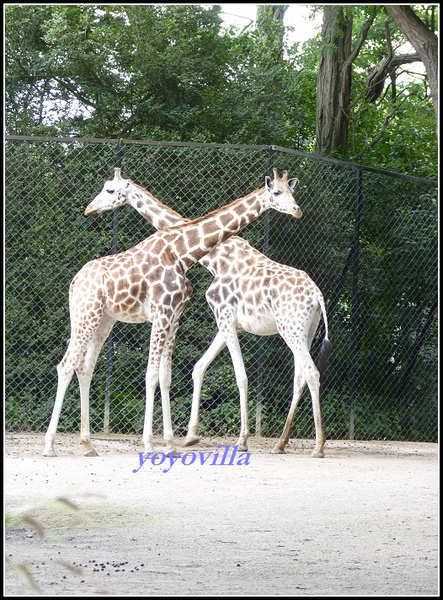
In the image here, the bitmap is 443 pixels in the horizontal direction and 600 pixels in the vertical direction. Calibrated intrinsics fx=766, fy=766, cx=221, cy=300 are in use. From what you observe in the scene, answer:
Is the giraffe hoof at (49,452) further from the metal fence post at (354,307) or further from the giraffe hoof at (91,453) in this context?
the metal fence post at (354,307)

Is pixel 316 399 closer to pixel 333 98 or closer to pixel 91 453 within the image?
pixel 91 453

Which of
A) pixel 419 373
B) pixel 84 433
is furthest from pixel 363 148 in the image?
pixel 84 433

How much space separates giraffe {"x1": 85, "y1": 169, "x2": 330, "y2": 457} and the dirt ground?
19.2 inches

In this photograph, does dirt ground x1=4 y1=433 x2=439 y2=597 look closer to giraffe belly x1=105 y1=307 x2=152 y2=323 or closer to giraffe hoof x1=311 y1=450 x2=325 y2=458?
giraffe hoof x1=311 y1=450 x2=325 y2=458

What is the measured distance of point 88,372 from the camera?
598cm

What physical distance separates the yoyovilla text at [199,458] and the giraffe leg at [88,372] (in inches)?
17.0

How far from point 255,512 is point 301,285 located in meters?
2.46

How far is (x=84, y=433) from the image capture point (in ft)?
19.2

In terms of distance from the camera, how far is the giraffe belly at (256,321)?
20.7 feet

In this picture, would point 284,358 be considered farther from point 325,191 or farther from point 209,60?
point 209,60

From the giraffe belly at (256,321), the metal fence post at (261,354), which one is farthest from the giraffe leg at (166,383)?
the metal fence post at (261,354)

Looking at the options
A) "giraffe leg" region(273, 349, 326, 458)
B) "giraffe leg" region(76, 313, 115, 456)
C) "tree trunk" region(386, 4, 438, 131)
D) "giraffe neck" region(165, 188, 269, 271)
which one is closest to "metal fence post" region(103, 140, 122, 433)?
"giraffe leg" region(76, 313, 115, 456)

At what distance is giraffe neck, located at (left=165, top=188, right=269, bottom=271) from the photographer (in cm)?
600

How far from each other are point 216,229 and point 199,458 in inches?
70.7
